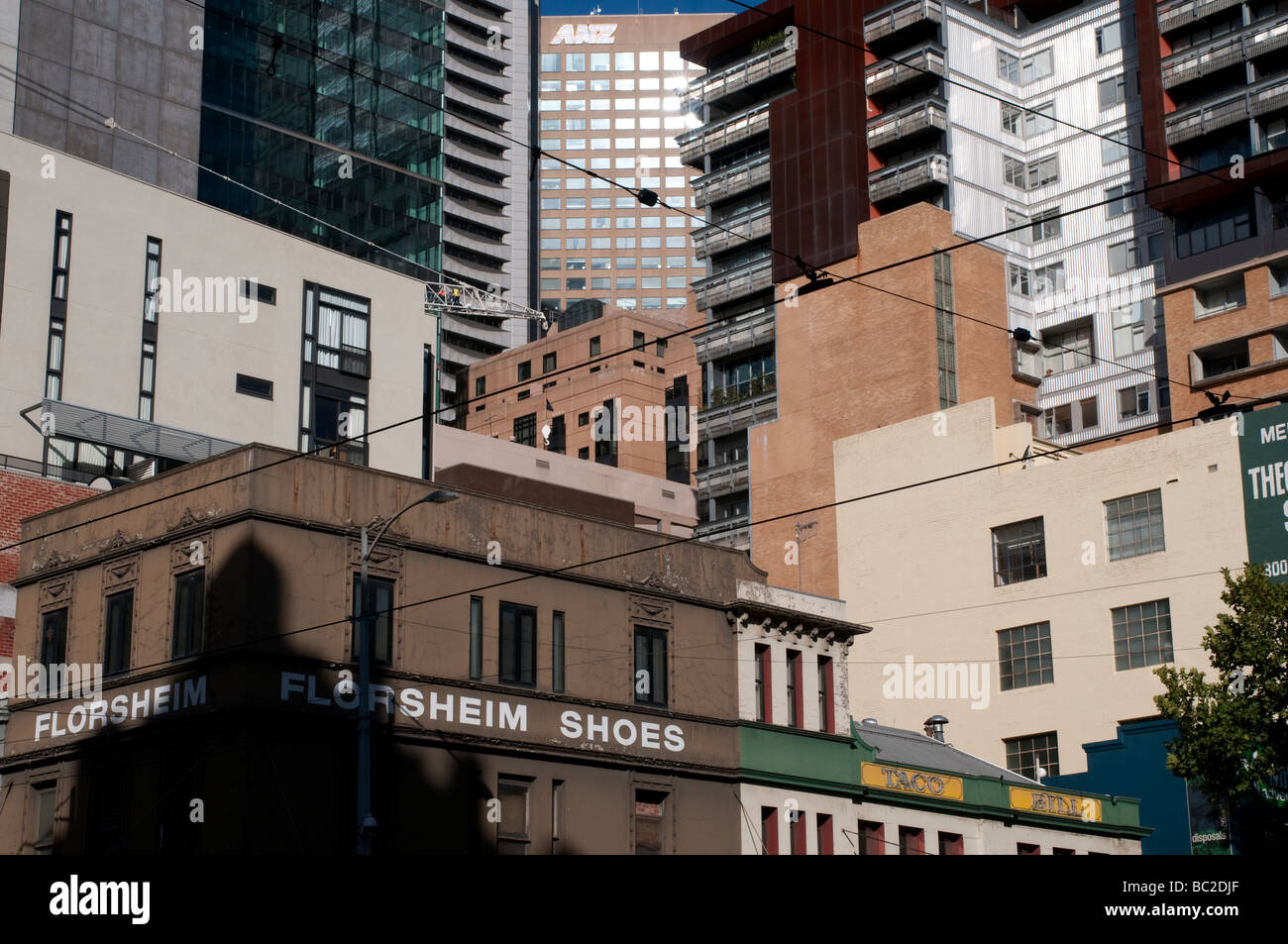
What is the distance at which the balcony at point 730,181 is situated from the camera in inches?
3949

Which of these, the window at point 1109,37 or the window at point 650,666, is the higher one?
the window at point 1109,37

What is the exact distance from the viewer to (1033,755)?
6644cm

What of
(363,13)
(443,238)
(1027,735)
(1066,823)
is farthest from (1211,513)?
(443,238)

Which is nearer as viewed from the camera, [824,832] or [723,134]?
[824,832]

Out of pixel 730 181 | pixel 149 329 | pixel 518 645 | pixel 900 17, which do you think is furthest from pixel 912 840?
pixel 730 181

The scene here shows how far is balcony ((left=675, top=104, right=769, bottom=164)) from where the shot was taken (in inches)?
3994

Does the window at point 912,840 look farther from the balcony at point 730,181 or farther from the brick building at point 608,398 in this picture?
the brick building at point 608,398

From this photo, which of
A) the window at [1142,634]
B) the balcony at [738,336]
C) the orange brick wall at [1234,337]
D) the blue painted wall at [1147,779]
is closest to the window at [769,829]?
the blue painted wall at [1147,779]

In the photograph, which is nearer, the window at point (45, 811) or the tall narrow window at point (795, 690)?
the window at point (45, 811)

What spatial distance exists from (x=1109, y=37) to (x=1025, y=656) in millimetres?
43111

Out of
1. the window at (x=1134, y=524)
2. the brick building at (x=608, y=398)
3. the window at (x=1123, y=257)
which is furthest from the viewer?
the brick building at (x=608, y=398)

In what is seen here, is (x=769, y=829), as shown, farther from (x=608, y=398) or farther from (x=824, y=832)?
(x=608, y=398)

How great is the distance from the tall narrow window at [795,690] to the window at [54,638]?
19.1 m
